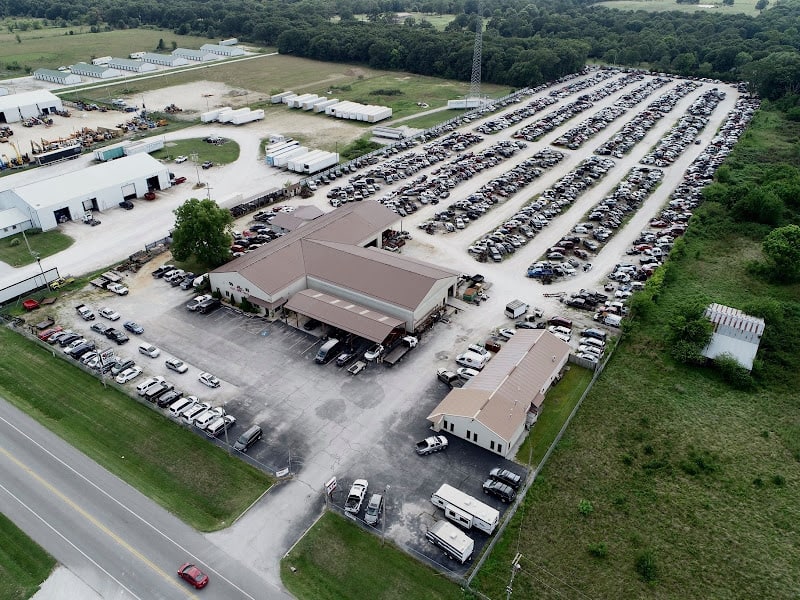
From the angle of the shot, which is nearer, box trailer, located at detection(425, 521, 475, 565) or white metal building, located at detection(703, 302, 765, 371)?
box trailer, located at detection(425, 521, 475, 565)

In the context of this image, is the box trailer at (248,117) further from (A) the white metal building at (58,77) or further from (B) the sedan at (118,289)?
(B) the sedan at (118,289)

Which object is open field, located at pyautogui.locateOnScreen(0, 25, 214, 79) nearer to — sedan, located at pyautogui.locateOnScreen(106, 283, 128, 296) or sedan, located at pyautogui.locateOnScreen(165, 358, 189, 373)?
sedan, located at pyautogui.locateOnScreen(106, 283, 128, 296)

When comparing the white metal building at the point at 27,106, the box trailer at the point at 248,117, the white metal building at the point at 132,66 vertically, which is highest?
the white metal building at the point at 132,66

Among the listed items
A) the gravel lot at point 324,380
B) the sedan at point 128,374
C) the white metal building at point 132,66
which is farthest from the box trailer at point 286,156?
the white metal building at point 132,66

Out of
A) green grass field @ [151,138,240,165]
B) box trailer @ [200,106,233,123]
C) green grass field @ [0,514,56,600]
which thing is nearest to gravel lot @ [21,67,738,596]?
green grass field @ [0,514,56,600]

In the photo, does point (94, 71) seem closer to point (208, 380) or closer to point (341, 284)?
point (341, 284)

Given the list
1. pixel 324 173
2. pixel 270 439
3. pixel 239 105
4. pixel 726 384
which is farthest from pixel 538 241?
pixel 239 105

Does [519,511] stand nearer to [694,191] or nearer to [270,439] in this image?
[270,439]
